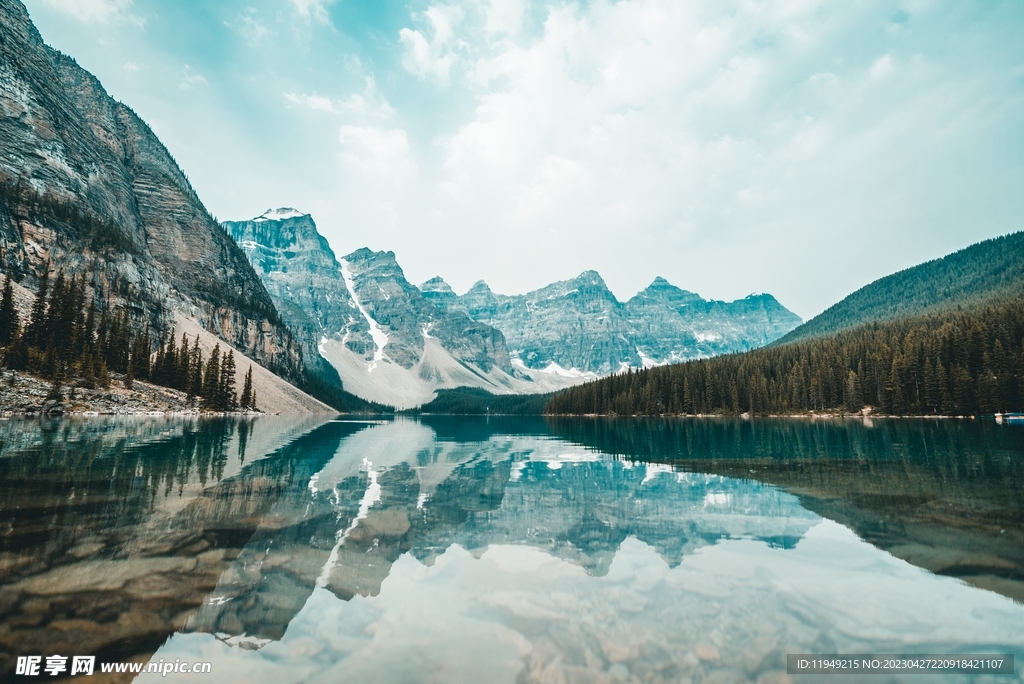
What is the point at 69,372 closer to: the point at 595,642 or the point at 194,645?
the point at 194,645

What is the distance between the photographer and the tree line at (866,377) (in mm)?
83250

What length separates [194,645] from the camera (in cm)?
780

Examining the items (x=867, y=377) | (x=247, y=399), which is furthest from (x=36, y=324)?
(x=867, y=377)

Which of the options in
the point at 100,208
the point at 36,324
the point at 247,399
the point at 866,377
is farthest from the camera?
the point at 100,208

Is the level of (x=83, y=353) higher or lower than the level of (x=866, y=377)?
higher

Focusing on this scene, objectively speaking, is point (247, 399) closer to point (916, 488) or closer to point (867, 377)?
point (916, 488)

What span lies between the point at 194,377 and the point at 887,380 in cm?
14217

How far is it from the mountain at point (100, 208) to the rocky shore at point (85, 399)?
35.2 metres

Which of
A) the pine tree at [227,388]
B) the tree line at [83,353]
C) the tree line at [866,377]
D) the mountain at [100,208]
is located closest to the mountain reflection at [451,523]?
the tree line at [83,353]

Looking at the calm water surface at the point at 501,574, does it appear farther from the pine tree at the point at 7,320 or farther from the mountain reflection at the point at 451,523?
the pine tree at the point at 7,320

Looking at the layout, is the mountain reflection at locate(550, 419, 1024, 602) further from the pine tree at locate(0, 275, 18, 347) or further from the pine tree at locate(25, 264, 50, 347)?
the pine tree at locate(25, 264, 50, 347)

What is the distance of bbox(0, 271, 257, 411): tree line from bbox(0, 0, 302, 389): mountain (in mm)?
13130

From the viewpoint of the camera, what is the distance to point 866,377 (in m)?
103

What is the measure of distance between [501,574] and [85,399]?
7918cm
